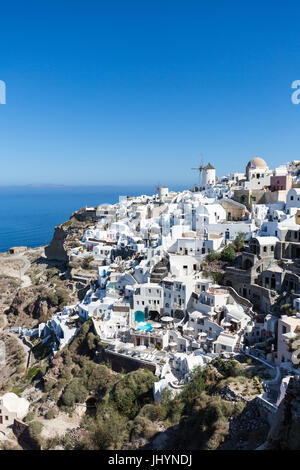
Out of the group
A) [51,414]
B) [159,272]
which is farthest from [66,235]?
[51,414]

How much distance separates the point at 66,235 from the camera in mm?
49469

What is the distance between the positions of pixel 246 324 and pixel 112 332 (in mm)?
8608

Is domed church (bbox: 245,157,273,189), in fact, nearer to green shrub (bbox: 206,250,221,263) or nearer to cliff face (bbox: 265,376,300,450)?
green shrub (bbox: 206,250,221,263)

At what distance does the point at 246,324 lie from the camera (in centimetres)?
1959

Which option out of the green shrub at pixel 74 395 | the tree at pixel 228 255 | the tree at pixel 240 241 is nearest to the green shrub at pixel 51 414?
the green shrub at pixel 74 395

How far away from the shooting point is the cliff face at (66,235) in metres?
47.8

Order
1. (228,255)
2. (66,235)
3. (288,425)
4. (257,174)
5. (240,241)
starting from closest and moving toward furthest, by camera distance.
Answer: (288,425) < (228,255) < (240,241) < (257,174) < (66,235)

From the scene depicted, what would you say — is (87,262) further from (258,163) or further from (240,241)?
(258,163)

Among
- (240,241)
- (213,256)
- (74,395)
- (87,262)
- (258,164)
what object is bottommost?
(74,395)

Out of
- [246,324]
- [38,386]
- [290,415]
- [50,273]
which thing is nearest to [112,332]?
[38,386]

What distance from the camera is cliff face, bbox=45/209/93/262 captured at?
4782 centimetres

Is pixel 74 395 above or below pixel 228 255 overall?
below

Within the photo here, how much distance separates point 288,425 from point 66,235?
4372cm

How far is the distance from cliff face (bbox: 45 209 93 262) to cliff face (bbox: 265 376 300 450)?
128 ft
